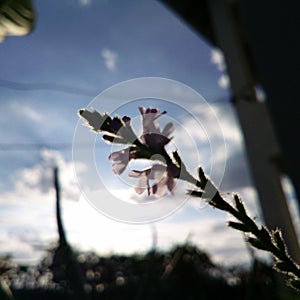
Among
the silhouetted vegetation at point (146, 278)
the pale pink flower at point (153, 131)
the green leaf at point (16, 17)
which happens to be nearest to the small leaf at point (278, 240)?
the pale pink flower at point (153, 131)

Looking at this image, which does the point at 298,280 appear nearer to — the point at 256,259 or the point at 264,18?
the point at 256,259

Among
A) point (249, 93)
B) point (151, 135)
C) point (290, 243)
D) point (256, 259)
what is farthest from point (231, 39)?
point (151, 135)

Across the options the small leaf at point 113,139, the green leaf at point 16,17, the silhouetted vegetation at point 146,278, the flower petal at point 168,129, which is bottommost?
the silhouetted vegetation at point 146,278

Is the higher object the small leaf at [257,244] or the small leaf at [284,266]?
the small leaf at [257,244]

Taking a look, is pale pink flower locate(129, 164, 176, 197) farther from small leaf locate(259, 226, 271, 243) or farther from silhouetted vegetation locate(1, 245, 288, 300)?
silhouetted vegetation locate(1, 245, 288, 300)

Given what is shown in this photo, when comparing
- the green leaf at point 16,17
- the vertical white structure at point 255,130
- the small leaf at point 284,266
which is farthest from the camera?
the vertical white structure at point 255,130

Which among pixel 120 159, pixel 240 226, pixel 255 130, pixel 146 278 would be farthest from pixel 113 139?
pixel 255 130

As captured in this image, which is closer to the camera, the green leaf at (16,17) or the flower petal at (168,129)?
the flower petal at (168,129)

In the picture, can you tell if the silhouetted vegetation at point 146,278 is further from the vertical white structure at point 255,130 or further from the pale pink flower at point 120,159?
the vertical white structure at point 255,130
